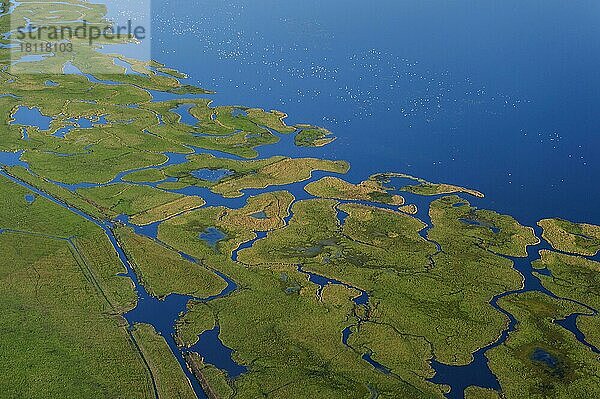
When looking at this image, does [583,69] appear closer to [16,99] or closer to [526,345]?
[526,345]

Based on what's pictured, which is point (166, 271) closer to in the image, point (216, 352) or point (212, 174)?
point (216, 352)

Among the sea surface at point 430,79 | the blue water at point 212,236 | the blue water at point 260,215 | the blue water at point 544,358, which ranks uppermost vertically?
the sea surface at point 430,79

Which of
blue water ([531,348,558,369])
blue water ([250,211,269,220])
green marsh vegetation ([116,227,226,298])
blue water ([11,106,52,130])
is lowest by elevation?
green marsh vegetation ([116,227,226,298])

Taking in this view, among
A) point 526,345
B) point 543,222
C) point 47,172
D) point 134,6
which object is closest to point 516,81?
point 543,222

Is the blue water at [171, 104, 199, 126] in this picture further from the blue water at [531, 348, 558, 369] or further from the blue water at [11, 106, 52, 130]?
the blue water at [531, 348, 558, 369]

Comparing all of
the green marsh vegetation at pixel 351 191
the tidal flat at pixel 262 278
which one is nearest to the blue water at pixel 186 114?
the tidal flat at pixel 262 278

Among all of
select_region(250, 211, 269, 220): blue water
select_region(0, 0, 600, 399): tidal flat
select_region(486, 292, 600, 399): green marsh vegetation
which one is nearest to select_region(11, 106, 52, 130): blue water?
select_region(0, 0, 600, 399): tidal flat

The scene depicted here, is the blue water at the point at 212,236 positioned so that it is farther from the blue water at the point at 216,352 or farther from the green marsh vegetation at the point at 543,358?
the green marsh vegetation at the point at 543,358

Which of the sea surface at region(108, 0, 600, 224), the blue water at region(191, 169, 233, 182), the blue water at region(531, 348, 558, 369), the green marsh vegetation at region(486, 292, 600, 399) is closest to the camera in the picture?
the green marsh vegetation at region(486, 292, 600, 399)
